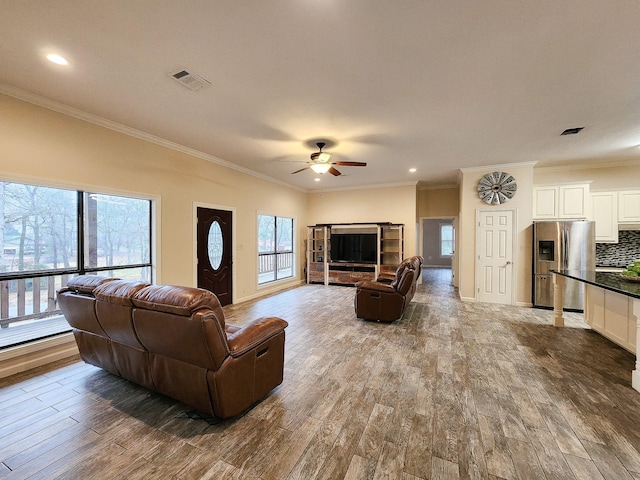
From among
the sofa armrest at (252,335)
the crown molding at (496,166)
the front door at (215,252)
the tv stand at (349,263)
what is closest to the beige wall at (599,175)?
the crown molding at (496,166)

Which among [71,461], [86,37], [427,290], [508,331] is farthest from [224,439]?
[427,290]

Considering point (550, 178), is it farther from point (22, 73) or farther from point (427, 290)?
point (22, 73)

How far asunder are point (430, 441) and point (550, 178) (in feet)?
20.9

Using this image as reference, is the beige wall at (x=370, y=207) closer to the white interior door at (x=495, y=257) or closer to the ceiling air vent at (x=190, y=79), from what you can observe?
the white interior door at (x=495, y=257)

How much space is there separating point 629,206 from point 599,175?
80 centimetres

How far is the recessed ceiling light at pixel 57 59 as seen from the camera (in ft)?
7.35

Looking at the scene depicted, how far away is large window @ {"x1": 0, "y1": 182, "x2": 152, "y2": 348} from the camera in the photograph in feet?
9.45

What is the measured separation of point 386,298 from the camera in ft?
14.3

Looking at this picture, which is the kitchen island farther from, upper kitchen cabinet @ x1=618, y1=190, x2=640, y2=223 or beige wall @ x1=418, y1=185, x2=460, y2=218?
beige wall @ x1=418, y1=185, x2=460, y2=218

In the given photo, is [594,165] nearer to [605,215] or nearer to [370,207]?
[605,215]

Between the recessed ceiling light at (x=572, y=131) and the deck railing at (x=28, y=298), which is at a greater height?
the recessed ceiling light at (x=572, y=131)

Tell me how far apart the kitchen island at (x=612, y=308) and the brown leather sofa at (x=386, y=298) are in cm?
210

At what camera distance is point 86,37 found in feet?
6.69

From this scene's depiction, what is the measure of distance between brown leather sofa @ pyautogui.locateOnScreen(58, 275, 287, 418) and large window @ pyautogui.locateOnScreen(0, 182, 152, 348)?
3.21 ft
